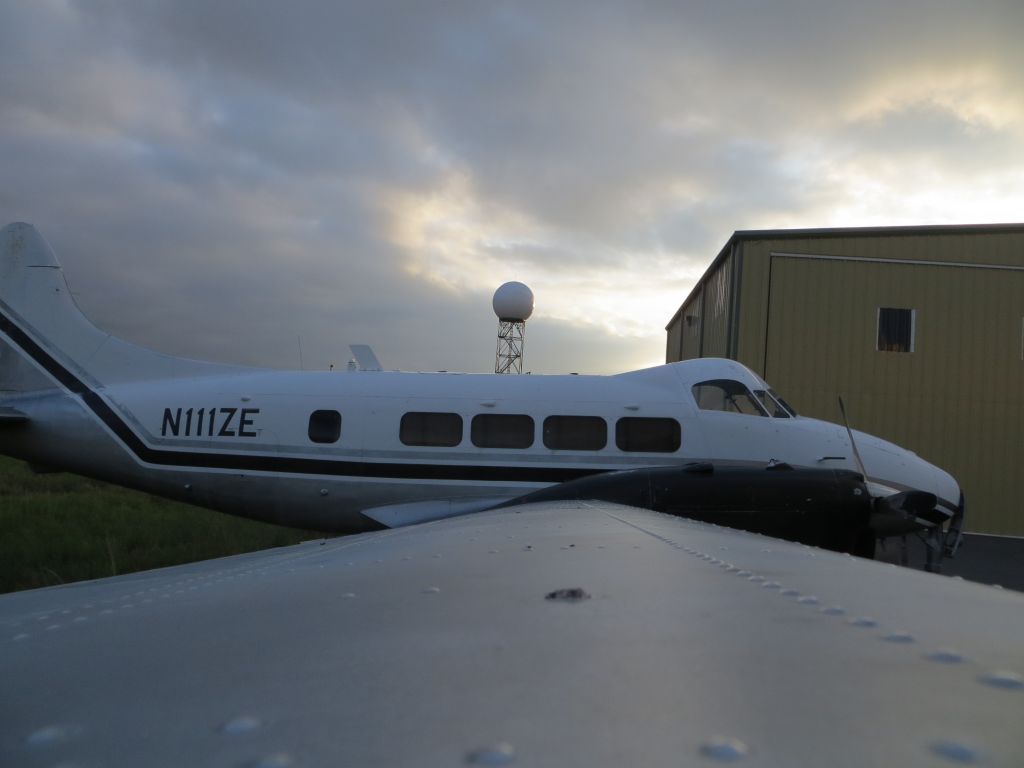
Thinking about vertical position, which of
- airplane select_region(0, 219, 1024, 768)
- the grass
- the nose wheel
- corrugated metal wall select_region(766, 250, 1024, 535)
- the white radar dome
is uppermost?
the white radar dome

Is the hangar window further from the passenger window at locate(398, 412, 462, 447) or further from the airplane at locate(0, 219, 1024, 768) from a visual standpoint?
the airplane at locate(0, 219, 1024, 768)

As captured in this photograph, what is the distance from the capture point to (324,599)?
1814 millimetres

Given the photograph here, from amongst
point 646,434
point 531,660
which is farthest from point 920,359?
point 531,660

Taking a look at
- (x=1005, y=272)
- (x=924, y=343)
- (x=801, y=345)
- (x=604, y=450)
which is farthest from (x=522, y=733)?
(x=1005, y=272)

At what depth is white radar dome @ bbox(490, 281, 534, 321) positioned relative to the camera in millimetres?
19844

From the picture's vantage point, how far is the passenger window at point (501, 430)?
310 inches

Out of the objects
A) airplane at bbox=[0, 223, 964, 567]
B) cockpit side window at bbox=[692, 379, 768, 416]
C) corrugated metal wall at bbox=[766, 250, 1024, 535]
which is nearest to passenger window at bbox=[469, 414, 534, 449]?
airplane at bbox=[0, 223, 964, 567]

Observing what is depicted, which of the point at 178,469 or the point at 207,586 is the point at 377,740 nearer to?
the point at 207,586

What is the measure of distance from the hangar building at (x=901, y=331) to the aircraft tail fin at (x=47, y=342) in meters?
10.3

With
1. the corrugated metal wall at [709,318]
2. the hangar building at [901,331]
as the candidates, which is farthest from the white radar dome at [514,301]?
the hangar building at [901,331]

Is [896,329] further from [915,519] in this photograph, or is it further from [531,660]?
[531,660]

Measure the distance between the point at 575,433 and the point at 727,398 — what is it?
1878 mm

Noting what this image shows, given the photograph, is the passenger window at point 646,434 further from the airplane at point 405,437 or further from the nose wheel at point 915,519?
the nose wheel at point 915,519

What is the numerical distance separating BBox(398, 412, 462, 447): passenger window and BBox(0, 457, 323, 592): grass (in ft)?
8.59
